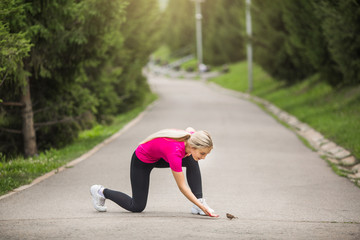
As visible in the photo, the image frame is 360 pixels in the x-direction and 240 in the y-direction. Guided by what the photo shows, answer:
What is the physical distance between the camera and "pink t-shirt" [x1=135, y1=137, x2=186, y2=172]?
595 cm

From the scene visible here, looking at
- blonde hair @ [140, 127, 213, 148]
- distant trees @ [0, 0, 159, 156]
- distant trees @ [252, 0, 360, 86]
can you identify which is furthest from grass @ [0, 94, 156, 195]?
distant trees @ [252, 0, 360, 86]

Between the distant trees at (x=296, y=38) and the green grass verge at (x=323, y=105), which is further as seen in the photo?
the distant trees at (x=296, y=38)

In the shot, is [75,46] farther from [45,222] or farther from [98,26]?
[45,222]

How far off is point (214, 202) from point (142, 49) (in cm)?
2033

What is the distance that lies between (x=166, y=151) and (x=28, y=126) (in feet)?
27.2

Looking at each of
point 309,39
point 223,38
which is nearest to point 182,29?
point 223,38

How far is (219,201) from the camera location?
7.86 m

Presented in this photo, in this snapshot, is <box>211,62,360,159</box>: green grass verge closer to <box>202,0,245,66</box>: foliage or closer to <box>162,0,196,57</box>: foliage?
<box>202,0,245,66</box>: foliage

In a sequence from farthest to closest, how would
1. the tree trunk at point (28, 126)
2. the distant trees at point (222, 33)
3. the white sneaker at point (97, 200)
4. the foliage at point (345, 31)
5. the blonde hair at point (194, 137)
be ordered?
the distant trees at point (222, 33)
the foliage at point (345, 31)
the tree trunk at point (28, 126)
the white sneaker at point (97, 200)
the blonde hair at point (194, 137)

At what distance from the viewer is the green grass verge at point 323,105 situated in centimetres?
1438

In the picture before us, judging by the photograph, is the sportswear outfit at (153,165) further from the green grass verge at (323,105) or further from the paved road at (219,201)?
the green grass verge at (323,105)

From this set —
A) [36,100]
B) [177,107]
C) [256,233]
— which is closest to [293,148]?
[36,100]

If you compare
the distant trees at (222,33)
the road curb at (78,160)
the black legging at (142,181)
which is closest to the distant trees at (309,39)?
the road curb at (78,160)

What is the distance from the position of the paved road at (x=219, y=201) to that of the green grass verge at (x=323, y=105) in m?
1.18
